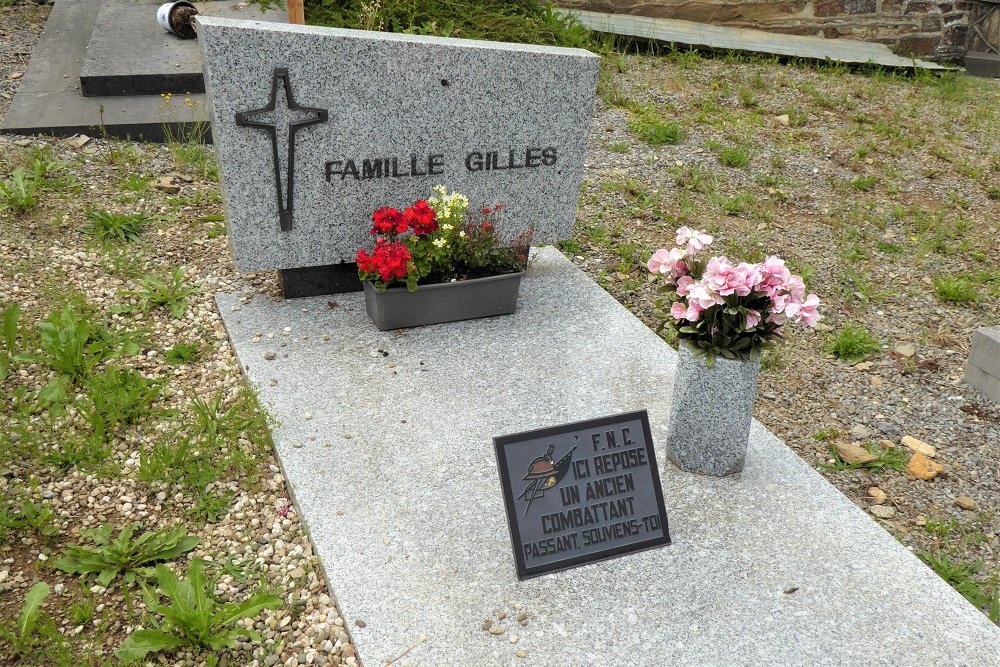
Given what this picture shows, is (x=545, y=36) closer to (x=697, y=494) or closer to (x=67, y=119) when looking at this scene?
(x=67, y=119)

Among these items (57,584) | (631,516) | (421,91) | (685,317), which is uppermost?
(421,91)

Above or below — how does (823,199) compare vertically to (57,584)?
above

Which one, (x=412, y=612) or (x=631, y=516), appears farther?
(x=631, y=516)

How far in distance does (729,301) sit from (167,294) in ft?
8.11

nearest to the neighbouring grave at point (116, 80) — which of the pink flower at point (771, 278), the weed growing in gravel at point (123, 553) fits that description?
the weed growing in gravel at point (123, 553)

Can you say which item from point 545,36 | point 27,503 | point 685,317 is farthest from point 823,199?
point 27,503

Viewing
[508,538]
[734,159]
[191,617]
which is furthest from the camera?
[734,159]

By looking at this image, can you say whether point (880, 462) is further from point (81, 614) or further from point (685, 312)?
point (81, 614)

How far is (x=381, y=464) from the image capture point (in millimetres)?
2961

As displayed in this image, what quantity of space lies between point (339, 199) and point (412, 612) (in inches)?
78.1

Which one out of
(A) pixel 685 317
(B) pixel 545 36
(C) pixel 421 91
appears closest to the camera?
(A) pixel 685 317

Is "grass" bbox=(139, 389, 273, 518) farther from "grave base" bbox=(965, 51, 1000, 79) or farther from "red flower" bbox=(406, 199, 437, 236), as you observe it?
"grave base" bbox=(965, 51, 1000, 79)

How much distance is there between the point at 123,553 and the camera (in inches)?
101

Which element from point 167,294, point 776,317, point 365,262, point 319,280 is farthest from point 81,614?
point 776,317
